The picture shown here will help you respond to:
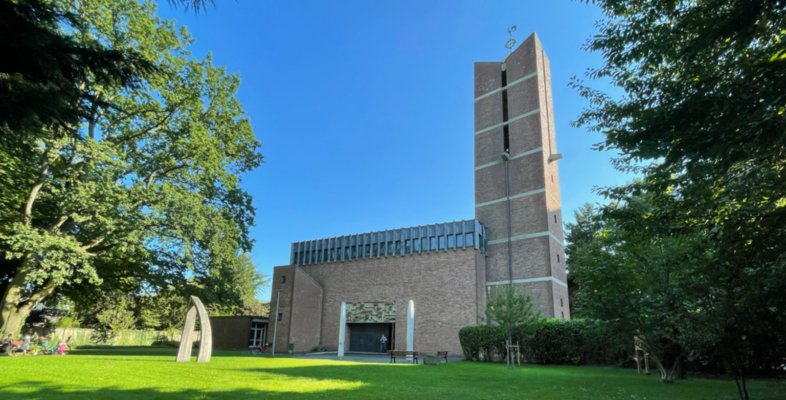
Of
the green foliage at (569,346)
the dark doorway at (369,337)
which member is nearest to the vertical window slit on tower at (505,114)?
the green foliage at (569,346)

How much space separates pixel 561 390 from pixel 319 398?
599 cm

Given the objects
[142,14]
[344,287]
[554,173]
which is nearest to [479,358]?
[344,287]

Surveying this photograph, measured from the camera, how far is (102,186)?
696 inches

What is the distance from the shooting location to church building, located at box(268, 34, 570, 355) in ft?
104

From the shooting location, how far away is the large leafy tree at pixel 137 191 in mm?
17453

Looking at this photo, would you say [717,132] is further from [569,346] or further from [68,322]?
[68,322]

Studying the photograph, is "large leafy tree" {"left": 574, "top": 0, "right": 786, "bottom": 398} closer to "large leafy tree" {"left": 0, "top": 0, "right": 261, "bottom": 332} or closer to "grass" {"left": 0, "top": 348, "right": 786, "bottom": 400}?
"grass" {"left": 0, "top": 348, "right": 786, "bottom": 400}

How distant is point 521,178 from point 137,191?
26215 mm

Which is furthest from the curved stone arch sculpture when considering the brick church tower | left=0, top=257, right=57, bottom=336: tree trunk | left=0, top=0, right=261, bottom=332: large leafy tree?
the brick church tower

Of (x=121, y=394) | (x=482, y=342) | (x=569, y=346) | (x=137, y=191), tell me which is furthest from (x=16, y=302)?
(x=569, y=346)

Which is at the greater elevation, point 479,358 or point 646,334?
point 646,334

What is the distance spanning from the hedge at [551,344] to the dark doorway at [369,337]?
856cm

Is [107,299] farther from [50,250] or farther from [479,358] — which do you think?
[479,358]

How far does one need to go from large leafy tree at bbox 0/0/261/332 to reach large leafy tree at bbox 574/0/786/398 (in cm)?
1670
